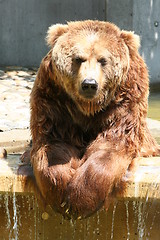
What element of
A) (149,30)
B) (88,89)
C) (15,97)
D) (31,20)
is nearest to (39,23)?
(31,20)

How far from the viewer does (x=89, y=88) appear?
414 cm

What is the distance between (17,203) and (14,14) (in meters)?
11.1

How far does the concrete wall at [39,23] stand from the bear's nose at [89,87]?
1051cm

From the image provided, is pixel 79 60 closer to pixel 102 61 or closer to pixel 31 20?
pixel 102 61

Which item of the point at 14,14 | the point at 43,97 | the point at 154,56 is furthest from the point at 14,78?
the point at 43,97

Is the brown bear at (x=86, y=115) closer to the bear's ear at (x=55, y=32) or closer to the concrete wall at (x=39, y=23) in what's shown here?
the bear's ear at (x=55, y=32)

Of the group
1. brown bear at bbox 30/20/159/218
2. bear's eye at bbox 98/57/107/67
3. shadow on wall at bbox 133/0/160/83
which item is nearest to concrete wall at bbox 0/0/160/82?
shadow on wall at bbox 133/0/160/83

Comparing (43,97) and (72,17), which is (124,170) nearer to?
(43,97)

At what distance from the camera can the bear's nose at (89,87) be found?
4.08 metres

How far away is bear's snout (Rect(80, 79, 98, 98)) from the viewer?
4086 mm

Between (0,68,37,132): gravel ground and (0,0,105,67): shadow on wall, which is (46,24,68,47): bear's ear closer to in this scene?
(0,68,37,132): gravel ground

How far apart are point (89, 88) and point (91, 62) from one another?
0.23m

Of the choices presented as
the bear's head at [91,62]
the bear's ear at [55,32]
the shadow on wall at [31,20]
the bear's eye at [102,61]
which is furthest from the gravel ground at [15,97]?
the bear's eye at [102,61]

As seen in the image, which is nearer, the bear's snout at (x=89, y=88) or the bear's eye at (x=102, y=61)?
the bear's snout at (x=89, y=88)
